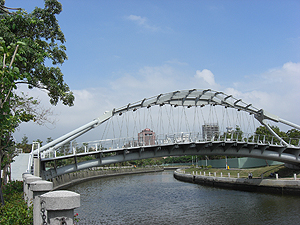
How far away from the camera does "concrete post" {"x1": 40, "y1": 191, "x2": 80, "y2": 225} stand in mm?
4418

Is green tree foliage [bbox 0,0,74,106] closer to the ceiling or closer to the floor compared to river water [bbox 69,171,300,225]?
closer to the ceiling

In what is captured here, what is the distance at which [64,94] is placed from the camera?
18703 millimetres

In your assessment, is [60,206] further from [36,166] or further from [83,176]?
[83,176]

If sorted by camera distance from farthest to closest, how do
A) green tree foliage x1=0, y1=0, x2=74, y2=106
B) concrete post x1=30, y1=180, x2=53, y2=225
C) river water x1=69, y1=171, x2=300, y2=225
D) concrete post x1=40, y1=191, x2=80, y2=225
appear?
river water x1=69, y1=171, x2=300, y2=225, green tree foliage x1=0, y1=0, x2=74, y2=106, concrete post x1=30, y1=180, x2=53, y2=225, concrete post x1=40, y1=191, x2=80, y2=225

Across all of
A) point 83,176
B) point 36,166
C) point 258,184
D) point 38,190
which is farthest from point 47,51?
point 83,176

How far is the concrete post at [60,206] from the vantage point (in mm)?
4418

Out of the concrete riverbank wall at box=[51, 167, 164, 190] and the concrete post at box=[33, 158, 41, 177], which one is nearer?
the concrete post at box=[33, 158, 41, 177]

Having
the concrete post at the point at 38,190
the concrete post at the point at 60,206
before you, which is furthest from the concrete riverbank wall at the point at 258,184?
the concrete post at the point at 60,206

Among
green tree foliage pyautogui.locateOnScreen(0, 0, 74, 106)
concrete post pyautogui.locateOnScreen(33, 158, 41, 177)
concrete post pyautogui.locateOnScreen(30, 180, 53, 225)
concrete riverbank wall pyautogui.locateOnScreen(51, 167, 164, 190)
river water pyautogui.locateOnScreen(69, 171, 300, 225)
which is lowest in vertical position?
concrete riverbank wall pyautogui.locateOnScreen(51, 167, 164, 190)

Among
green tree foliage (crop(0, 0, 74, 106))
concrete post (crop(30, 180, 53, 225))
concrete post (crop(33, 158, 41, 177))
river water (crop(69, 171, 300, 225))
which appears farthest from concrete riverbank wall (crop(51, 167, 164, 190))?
concrete post (crop(30, 180, 53, 225))

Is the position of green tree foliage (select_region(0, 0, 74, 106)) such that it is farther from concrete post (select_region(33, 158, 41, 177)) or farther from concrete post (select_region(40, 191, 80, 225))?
concrete post (select_region(40, 191, 80, 225))

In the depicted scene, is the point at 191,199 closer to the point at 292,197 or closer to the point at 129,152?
the point at 129,152

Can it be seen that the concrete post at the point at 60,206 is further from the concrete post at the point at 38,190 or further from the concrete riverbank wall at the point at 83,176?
the concrete riverbank wall at the point at 83,176

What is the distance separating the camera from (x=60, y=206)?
443 cm
